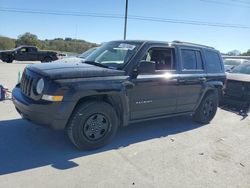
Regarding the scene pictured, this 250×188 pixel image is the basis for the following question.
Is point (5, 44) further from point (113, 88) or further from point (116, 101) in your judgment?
point (113, 88)

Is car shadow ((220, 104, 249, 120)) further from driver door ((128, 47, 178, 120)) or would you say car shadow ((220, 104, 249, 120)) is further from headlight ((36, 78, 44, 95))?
headlight ((36, 78, 44, 95))

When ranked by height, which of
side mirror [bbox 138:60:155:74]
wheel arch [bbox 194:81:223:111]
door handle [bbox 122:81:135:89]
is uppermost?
side mirror [bbox 138:60:155:74]

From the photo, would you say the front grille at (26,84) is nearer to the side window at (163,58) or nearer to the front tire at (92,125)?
the front tire at (92,125)

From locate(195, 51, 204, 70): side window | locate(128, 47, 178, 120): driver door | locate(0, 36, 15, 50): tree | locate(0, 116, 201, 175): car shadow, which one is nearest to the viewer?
locate(0, 116, 201, 175): car shadow

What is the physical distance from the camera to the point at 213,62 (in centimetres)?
690

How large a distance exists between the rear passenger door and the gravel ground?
2.24 feet

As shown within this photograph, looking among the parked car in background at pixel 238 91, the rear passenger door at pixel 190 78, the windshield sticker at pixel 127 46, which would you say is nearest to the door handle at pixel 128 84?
the windshield sticker at pixel 127 46

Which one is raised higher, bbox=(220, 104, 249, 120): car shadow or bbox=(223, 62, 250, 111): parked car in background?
bbox=(223, 62, 250, 111): parked car in background

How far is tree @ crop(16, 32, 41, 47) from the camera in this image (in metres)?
55.5

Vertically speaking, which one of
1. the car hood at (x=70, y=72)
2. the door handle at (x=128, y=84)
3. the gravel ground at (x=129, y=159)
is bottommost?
the gravel ground at (x=129, y=159)

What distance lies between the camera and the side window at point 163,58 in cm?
549

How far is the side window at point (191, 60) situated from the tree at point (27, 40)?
52980 millimetres

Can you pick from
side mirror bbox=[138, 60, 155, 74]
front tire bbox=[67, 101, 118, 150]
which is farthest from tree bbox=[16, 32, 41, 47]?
front tire bbox=[67, 101, 118, 150]

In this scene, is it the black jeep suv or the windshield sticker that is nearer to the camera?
the black jeep suv
